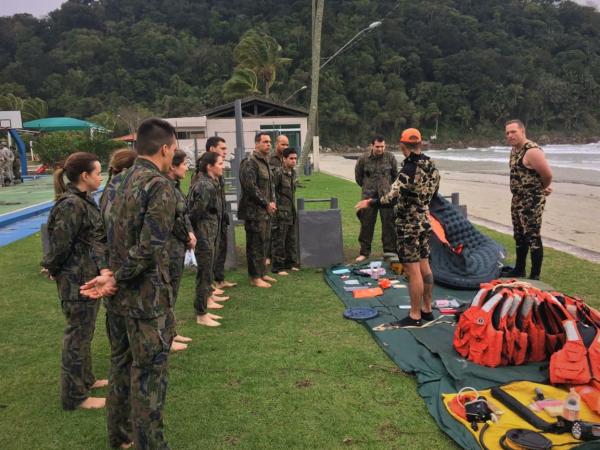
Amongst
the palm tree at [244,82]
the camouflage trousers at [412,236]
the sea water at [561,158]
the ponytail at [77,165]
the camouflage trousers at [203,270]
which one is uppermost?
the palm tree at [244,82]

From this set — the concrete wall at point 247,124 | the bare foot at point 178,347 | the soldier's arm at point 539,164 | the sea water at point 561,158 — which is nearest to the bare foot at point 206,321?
the bare foot at point 178,347

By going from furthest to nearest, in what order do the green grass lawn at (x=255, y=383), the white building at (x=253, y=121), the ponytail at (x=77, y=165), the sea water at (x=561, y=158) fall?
the sea water at (x=561, y=158) → the white building at (x=253, y=121) → the ponytail at (x=77, y=165) → the green grass lawn at (x=255, y=383)

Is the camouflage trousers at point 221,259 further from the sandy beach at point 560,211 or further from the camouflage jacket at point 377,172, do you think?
the sandy beach at point 560,211

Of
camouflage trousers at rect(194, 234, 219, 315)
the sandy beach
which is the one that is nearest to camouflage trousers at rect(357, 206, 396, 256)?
the sandy beach

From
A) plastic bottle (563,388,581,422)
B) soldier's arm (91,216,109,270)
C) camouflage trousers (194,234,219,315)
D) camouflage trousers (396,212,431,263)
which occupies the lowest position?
plastic bottle (563,388,581,422)

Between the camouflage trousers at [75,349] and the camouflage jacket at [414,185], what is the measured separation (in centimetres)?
279

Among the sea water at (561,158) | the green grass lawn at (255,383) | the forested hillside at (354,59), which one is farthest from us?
the forested hillside at (354,59)

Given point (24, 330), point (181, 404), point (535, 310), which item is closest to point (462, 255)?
point (535, 310)

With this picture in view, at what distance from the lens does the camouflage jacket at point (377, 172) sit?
778 cm

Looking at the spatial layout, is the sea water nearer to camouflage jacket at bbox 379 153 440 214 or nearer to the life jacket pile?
camouflage jacket at bbox 379 153 440 214

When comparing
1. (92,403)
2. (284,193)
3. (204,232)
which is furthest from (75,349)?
(284,193)

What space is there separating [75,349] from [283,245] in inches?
163

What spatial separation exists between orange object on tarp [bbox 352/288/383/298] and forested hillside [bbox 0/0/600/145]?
7179cm

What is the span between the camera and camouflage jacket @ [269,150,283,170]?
752cm
